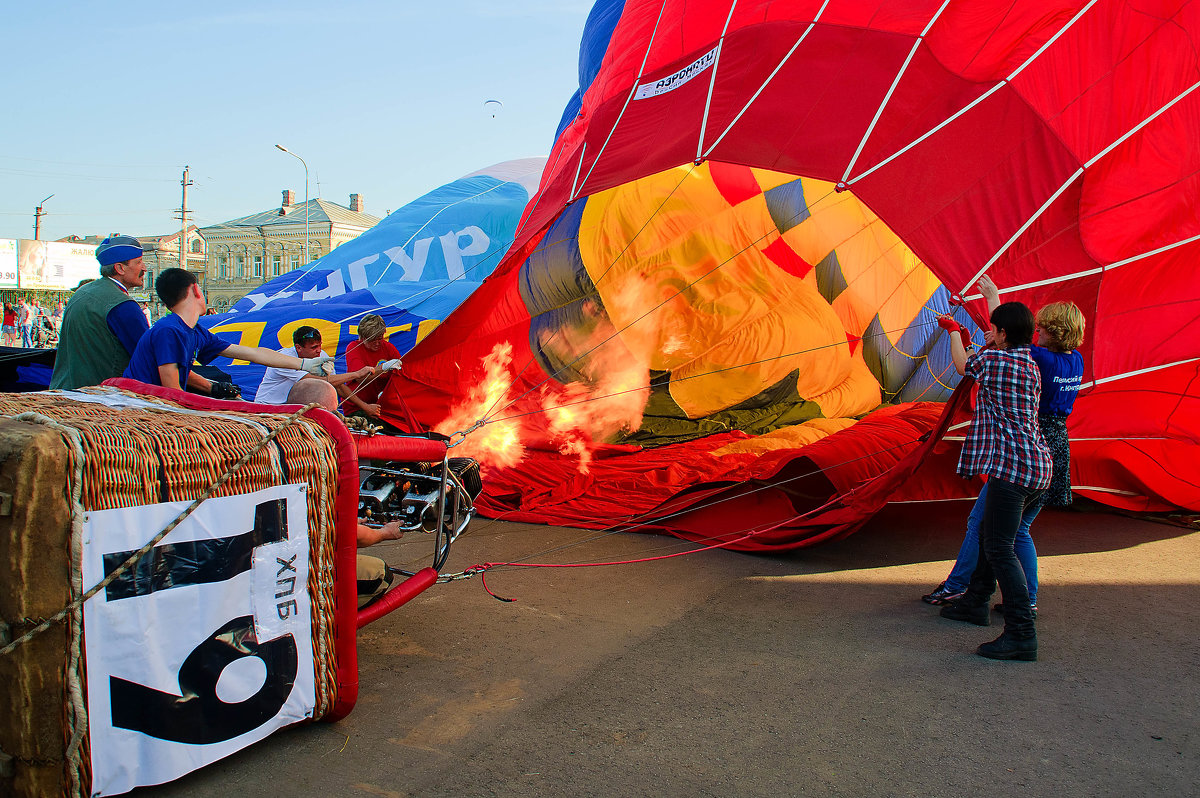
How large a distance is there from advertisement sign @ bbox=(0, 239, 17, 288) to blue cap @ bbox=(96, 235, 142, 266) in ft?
164

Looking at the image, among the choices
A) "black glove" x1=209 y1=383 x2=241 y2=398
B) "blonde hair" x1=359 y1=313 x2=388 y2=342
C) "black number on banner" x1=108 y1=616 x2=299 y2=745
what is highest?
"blonde hair" x1=359 y1=313 x2=388 y2=342

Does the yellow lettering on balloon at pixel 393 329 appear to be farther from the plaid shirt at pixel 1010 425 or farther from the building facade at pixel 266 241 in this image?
the building facade at pixel 266 241

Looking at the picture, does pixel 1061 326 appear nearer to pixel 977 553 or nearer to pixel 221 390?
pixel 977 553

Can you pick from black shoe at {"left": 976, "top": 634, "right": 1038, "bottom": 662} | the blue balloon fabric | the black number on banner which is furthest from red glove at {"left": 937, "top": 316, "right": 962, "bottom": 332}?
the blue balloon fabric

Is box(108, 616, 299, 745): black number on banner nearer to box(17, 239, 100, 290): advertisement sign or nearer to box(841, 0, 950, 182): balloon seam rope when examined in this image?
box(841, 0, 950, 182): balloon seam rope

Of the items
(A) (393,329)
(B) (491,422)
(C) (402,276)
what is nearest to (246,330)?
(A) (393,329)

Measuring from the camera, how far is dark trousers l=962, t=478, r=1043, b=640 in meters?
3.13

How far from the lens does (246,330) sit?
29.9ft

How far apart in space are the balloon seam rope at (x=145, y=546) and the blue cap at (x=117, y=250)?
2.00 meters

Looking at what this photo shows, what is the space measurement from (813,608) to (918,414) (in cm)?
208

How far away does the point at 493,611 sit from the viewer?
3604 mm

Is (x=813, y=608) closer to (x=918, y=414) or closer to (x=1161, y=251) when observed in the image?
(x=918, y=414)

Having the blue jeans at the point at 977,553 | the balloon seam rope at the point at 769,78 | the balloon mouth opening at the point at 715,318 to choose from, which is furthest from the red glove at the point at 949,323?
the balloon mouth opening at the point at 715,318

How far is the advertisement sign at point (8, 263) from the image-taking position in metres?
44.8
